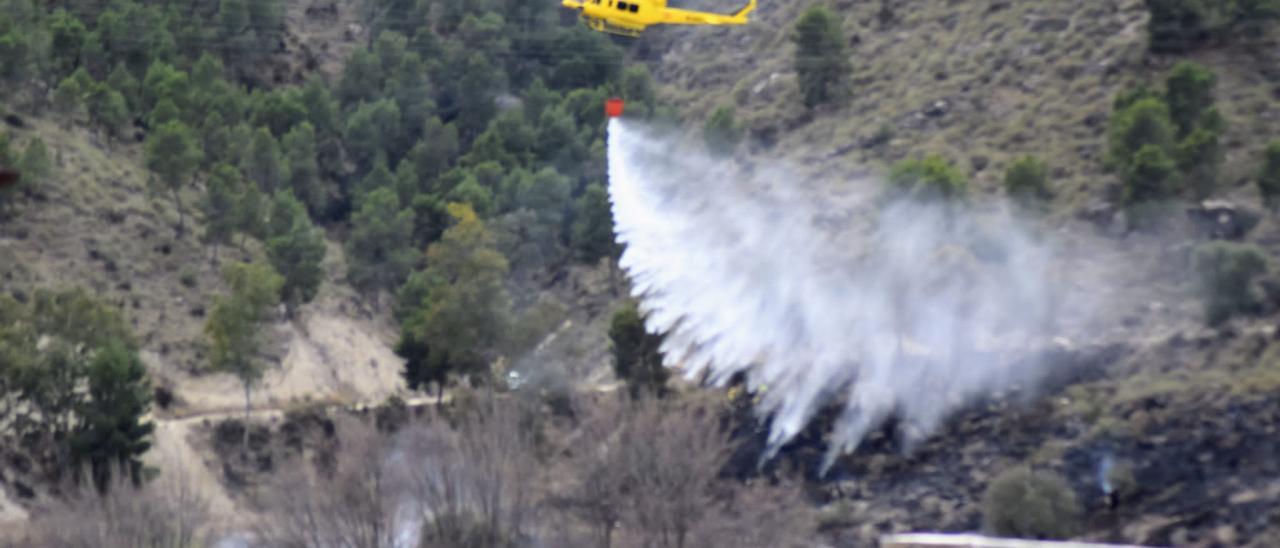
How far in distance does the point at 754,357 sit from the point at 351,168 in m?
37.0

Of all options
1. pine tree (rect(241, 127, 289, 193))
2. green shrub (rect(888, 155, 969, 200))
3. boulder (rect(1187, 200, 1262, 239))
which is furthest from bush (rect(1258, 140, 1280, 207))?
pine tree (rect(241, 127, 289, 193))

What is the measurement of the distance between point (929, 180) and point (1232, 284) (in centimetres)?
973

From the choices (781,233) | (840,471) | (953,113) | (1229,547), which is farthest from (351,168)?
(1229,547)

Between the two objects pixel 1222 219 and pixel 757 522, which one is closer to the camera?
pixel 757 522

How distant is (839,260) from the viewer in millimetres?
50594

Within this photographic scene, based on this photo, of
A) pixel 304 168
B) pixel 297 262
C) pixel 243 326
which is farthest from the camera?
pixel 304 168

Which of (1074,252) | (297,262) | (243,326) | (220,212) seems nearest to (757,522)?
(1074,252)

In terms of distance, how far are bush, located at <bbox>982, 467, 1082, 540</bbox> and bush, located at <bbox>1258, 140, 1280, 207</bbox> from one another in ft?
43.0

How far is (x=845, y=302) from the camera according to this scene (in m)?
47.9

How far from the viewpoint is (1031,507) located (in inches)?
1559

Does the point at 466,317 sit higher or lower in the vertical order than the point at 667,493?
higher

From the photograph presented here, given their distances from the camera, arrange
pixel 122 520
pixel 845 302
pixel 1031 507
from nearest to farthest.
Result: pixel 122 520 < pixel 1031 507 < pixel 845 302

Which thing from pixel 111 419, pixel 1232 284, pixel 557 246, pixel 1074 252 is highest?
pixel 557 246

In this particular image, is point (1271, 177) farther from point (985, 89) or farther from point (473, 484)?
point (473, 484)
